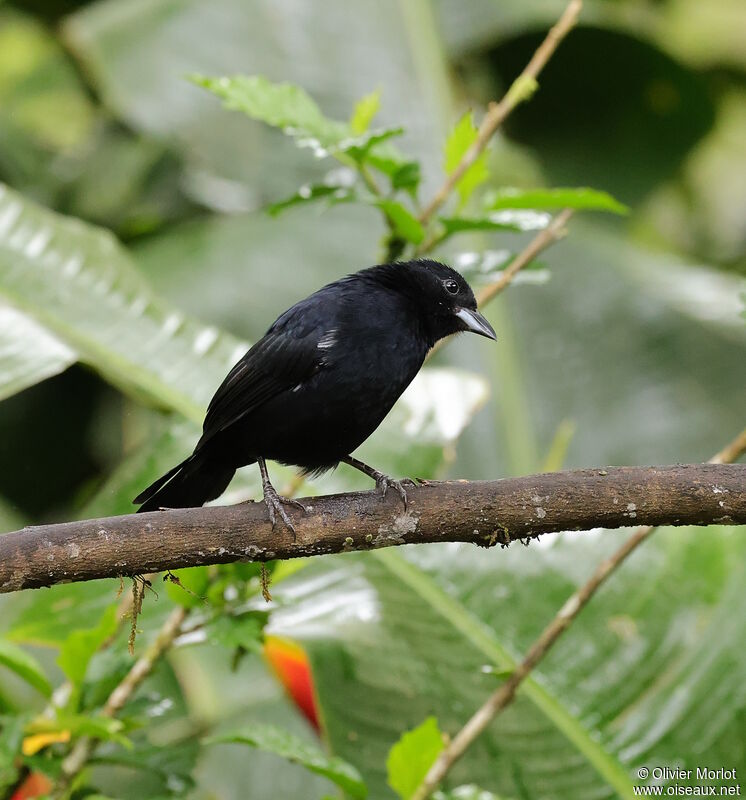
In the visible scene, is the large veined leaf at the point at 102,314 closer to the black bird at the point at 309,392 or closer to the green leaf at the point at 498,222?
Answer: the black bird at the point at 309,392

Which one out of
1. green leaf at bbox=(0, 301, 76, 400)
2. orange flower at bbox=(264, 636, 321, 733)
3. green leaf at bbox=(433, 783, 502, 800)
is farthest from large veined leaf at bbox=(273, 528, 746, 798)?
green leaf at bbox=(0, 301, 76, 400)

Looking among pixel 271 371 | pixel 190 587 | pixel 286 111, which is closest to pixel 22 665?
pixel 190 587

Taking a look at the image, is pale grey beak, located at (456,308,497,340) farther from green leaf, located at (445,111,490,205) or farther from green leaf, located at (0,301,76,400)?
green leaf, located at (0,301,76,400)

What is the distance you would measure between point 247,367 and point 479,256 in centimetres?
70

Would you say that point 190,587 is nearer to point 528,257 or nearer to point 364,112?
point 528,257

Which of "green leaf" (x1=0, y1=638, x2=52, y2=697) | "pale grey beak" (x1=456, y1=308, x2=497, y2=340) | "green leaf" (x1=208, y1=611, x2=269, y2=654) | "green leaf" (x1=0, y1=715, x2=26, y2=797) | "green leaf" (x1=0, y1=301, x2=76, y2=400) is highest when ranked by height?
"pale grey beak" (x1=456, y1=308, x2=497, y2=340)

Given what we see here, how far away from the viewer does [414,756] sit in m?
2.40

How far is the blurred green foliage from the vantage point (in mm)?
2883

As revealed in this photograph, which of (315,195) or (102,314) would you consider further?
(102,314)

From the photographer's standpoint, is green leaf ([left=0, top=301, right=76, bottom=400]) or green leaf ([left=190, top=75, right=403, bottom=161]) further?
green leaf ([left=0, top=301, right=76, bottom=400])

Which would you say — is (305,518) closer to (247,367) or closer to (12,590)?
(12,590)

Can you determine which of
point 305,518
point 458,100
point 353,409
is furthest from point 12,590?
point 458,100

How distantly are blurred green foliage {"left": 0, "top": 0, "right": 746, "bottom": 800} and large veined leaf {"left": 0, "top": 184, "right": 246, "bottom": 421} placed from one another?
12 millimetres

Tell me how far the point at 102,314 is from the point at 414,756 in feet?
6.01
